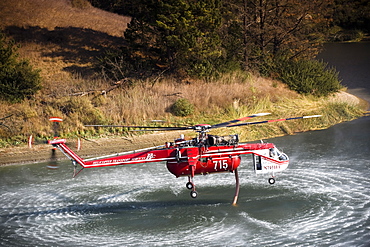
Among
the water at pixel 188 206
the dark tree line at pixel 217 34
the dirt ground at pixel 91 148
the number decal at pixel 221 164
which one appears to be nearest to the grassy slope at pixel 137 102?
the dirt ground at pixel 91 148

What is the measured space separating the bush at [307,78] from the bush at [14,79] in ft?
57.7

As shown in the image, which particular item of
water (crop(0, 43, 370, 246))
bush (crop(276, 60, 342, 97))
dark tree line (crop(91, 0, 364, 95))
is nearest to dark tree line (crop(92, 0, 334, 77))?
dark tree line (crop(91, 0, 364, 95))

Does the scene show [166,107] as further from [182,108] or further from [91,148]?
[91,148]

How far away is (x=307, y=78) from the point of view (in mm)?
32031

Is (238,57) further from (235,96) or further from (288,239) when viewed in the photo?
(288,239)

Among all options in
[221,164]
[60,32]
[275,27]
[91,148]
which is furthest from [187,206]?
[60,32]

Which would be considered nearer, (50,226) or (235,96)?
(50,226)

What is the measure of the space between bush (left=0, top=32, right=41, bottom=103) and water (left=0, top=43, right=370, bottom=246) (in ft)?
22.5

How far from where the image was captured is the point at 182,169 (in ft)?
50.3

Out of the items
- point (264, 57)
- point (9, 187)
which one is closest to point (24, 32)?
point (264, 57)

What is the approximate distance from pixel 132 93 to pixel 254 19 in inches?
510

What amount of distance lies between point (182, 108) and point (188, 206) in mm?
11227

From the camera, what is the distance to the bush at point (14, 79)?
27.0m

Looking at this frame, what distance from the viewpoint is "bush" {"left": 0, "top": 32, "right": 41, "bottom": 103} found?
27031mm
